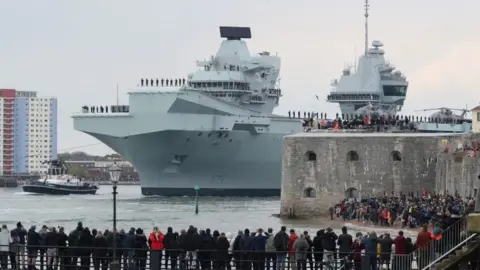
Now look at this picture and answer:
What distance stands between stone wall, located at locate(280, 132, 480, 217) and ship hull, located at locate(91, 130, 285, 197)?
36587 mm

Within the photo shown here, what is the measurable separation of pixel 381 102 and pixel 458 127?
67.7 ft

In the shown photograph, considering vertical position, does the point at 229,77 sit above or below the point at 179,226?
above

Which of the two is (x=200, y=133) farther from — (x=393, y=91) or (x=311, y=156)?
(x=311, y=156)

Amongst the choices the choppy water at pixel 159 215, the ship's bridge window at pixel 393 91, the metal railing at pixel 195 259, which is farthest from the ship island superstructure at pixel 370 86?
the metal railing at pixel 195 259

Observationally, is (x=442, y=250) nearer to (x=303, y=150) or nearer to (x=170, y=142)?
(x=303, y=150)

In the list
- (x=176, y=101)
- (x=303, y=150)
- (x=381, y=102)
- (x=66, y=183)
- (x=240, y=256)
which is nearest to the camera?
(x=240, y=256)

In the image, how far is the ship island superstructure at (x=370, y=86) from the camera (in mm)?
130250

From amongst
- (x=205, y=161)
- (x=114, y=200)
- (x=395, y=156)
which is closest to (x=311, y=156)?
(x=395, y=156)

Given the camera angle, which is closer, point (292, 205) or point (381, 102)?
point (292, 205)

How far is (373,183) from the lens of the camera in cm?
6231

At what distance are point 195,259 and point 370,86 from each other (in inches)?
4130

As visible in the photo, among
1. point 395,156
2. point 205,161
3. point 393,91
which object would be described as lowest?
point 395,156

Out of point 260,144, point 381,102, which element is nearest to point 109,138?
point 260,144

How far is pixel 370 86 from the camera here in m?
131
